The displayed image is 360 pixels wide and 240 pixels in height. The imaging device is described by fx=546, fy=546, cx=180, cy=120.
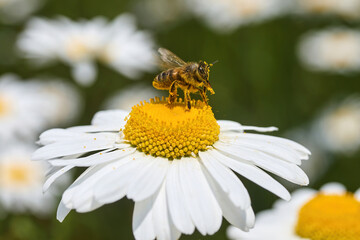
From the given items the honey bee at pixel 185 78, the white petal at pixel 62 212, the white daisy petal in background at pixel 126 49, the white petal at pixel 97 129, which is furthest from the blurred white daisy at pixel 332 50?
the white petal at pixel 62 212

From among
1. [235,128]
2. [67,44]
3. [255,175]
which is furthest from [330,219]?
[67,44]

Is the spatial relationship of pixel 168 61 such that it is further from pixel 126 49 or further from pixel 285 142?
pixel 126 49

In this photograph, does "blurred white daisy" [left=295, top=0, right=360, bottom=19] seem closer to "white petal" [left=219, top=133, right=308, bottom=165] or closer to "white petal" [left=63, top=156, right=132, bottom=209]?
"white petal" [left=219, top=133, right=308, bottom=165]

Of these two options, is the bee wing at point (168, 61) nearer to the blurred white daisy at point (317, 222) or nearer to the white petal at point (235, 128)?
the white petal at point (235, 128)

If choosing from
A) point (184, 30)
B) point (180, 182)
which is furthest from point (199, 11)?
point (180, 182)

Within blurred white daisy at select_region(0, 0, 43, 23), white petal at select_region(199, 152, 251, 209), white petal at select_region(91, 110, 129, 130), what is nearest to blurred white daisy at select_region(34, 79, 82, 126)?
blurred white daisy at select_region(0, 0, 43, 23)

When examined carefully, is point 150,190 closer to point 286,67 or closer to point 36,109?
point 36,109

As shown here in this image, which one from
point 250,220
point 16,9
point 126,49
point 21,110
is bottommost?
point 250,220
